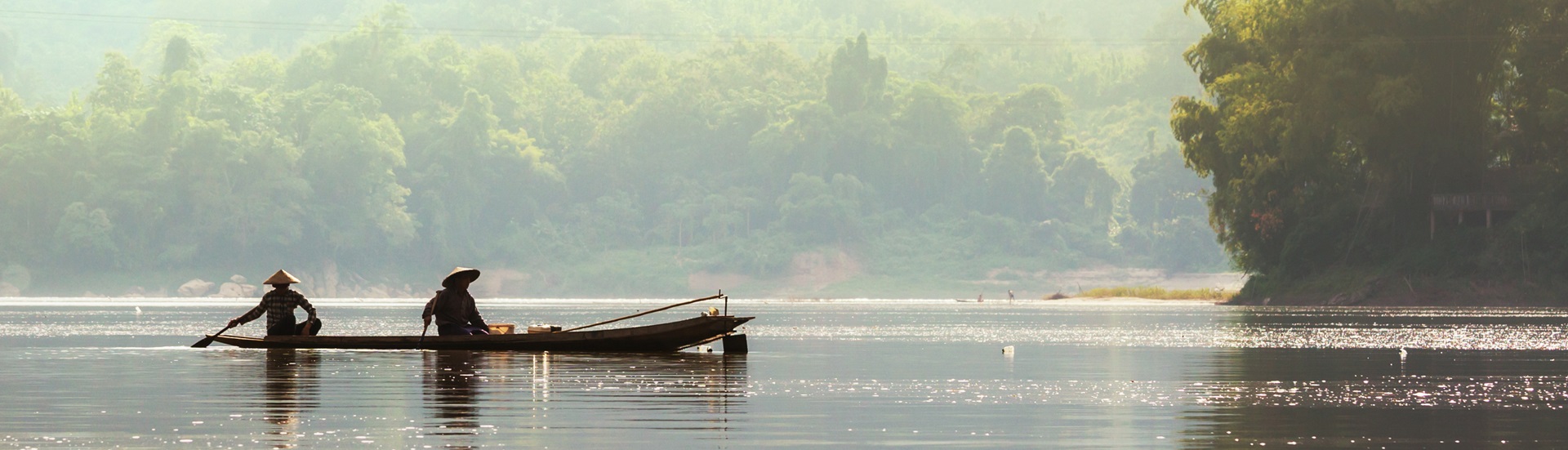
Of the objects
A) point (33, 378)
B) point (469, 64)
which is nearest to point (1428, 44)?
point (33, 378)

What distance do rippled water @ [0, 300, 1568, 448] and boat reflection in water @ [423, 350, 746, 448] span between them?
54 mm

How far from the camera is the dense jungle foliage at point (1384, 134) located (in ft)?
258

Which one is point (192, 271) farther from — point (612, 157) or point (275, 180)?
point (612, 157)

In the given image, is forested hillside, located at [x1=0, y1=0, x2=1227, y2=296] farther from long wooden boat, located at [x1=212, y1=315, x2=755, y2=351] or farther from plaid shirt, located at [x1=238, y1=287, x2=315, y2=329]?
long wooden boat, located at [x1=212, y1=315, x2=755, y2=351]

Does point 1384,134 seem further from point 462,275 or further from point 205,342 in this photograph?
point 205,342

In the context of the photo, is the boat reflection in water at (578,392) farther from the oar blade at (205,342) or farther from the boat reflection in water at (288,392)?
the oar blade at (205,342)

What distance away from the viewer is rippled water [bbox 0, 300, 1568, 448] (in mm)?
17062

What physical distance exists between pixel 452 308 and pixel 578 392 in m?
12.0

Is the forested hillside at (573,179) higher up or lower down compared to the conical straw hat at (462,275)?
higher up

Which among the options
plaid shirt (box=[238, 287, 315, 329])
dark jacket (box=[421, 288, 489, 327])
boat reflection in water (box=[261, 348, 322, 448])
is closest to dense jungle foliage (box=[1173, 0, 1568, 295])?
dark jacket (box=[421, 288, 489, 327])

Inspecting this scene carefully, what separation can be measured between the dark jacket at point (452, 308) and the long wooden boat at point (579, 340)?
399mm

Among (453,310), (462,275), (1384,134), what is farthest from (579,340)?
(1384,134)

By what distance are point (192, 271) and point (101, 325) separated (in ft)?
287

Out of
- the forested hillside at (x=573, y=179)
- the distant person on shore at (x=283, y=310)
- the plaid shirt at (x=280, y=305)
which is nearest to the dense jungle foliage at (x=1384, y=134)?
the distant person on shore at (x=283, y=310)
